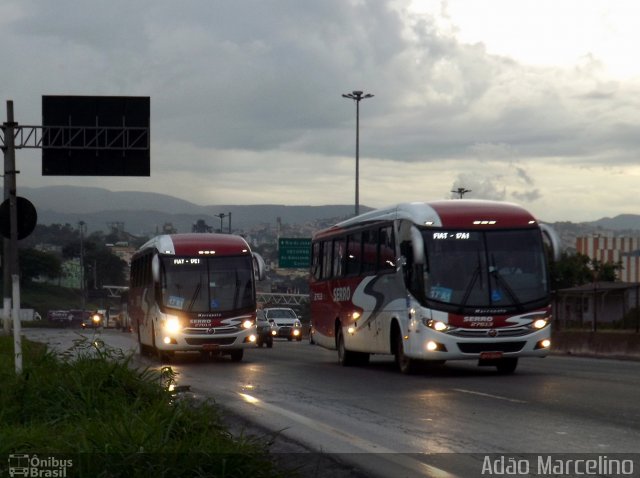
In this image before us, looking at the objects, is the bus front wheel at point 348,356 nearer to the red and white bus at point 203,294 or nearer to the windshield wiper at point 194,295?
the red and white bus at point 203,294

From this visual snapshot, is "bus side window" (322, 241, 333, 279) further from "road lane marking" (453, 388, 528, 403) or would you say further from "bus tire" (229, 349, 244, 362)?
"road lane marking" (453, 388, 528, 403)

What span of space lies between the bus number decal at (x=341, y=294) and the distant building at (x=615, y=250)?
2923 inches

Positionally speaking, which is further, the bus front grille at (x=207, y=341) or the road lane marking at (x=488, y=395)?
the bus front grille at (x=207, y=341)

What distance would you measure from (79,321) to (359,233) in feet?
219

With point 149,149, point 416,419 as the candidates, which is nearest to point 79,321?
point 149,149

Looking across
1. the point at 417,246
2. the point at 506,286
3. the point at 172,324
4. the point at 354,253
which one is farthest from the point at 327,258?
the point at 506,286

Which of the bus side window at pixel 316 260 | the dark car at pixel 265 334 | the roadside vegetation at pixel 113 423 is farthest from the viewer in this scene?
the dark car at pixel 265 334

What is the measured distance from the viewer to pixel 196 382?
20391mm

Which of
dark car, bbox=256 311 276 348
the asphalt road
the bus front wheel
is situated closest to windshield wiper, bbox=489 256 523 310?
the asphalt road

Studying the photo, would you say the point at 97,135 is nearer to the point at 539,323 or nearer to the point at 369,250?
the point at 369,250

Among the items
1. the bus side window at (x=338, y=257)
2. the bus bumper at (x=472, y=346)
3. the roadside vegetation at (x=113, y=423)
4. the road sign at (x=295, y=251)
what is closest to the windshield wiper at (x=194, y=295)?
the bus side window at (x=338, y=257)

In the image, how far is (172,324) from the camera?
28.4 meters

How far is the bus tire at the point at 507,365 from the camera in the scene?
71.9ft

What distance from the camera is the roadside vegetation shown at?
808cm
